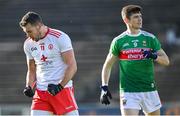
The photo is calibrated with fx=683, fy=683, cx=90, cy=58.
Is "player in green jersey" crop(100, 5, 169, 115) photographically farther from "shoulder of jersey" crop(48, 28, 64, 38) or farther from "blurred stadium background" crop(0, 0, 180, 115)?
"blurred stadium background" crop(0, 0, 180, 115)

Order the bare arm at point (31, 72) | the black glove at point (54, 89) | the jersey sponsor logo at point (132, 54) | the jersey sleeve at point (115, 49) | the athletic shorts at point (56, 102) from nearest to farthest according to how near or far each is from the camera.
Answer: the black glove at point (54, 89) < the athletic shorts at point (56, 102) < the bare arm at point (31, 72) < the jersey sponsor logo at point (132, 54) < the jersey sleeve at point (115, 49)

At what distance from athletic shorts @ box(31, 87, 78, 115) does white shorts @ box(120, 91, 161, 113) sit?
823 mm

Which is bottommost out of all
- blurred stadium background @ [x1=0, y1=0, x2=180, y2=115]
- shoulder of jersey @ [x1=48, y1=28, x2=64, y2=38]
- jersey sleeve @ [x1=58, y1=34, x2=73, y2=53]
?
blurred stadium background @ [x1=0, y1=0, x2=180, y2=115]

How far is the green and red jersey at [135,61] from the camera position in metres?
7.76

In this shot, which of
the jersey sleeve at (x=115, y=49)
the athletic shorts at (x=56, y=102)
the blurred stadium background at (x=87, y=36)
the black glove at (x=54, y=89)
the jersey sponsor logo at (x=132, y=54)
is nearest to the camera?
the black glove at (x=54, y=89)

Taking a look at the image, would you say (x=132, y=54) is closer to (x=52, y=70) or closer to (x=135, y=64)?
(x=135, y=64)

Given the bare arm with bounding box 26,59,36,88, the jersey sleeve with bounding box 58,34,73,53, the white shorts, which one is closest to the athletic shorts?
the bare arm with bounding box 26,59,36,88

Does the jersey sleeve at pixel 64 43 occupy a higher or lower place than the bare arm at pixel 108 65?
higher

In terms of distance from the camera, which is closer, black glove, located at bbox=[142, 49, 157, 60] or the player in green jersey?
black glove, located at bbox=[142, 49, 157, 60]

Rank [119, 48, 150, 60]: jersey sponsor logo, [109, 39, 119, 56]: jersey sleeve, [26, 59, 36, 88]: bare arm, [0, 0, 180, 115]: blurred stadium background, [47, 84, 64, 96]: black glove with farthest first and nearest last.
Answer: [0, 0, 180, 115]: blurred stadium background, [109, 39, 119, 56]: jersey sleeve, [119, 48, 150, 60]: jersey sponsor logo, [26, 59, 36, 88]: bare arm, [47, 84, 64, 96]: black glove

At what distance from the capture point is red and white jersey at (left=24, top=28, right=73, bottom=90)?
7.09 m

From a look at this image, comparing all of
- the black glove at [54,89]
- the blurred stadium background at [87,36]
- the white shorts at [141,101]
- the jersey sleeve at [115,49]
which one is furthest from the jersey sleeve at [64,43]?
the blurred stadium background at [87,36]

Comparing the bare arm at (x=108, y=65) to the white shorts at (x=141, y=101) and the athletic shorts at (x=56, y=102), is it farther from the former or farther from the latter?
the athletic shorts at (x=56, y=102)

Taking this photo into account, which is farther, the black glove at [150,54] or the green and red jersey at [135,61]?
the green and red jersey at [135,61]
